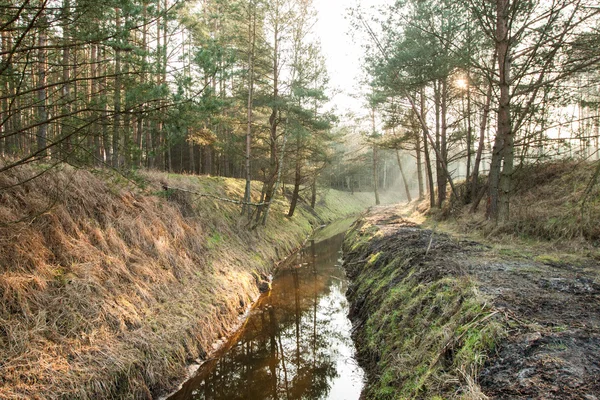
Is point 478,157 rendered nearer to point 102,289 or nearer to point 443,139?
point 443,139

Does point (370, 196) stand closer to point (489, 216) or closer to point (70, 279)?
point (489, 216)

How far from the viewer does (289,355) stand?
20.1 feet

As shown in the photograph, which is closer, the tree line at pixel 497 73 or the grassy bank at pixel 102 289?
the grassy bank at pixel 102 289

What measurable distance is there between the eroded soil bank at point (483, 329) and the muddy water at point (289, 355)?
0.50 m

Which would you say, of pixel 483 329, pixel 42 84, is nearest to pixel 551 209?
pixel 483 329

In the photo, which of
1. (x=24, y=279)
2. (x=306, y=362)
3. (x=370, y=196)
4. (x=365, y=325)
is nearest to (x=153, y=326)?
(x=24, y=279)

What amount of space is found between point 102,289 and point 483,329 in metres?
5.28

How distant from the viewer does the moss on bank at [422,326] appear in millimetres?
3107

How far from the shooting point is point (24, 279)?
4.35 meters

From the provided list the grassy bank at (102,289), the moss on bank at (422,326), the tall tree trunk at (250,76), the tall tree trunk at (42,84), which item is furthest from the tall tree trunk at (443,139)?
the tall tree trunk at (42,84)

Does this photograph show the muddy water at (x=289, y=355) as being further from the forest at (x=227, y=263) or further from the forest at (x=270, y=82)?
the forest at (x=270, y=82)

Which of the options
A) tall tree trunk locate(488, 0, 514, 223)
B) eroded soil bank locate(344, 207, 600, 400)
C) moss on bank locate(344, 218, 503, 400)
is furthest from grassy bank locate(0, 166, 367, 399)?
tall tree trunk locate(488, 0, 514, 223)

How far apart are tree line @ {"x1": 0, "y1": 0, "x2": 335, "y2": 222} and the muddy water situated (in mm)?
3595

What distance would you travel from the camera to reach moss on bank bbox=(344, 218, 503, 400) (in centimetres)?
311
